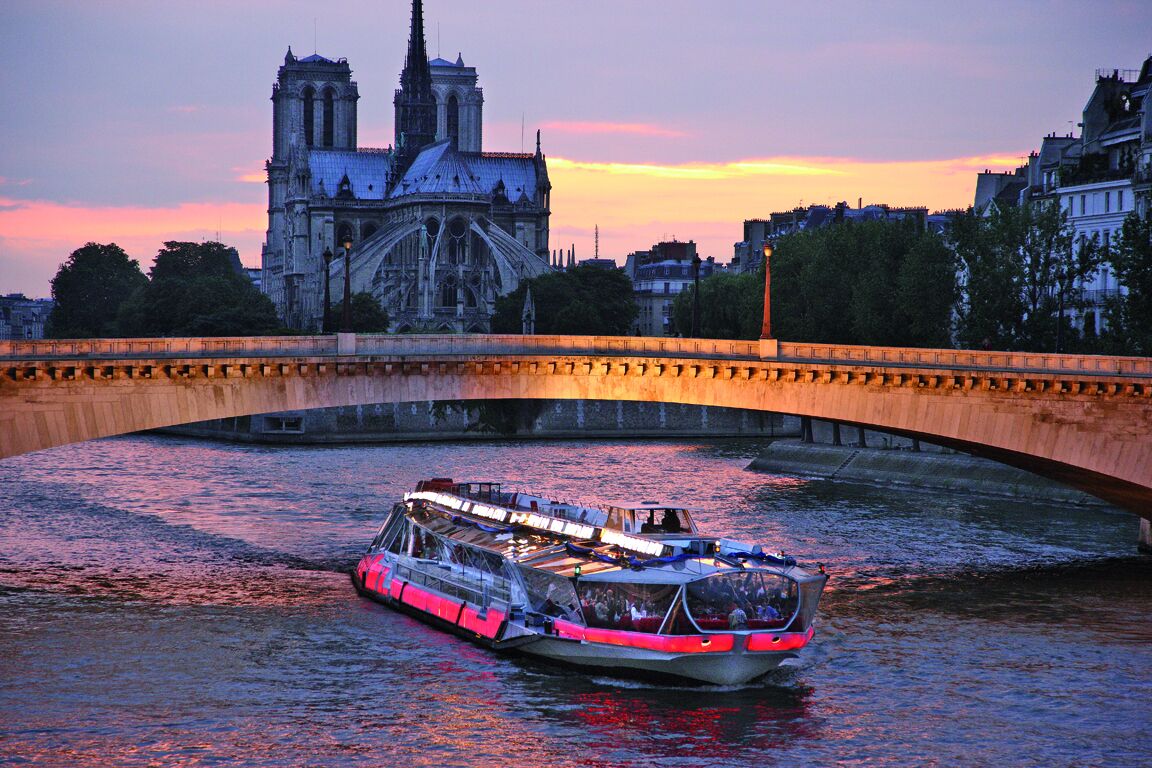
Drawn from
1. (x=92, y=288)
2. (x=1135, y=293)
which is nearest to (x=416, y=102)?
(x=92, y=288)

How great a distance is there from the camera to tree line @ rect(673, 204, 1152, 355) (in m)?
55.4

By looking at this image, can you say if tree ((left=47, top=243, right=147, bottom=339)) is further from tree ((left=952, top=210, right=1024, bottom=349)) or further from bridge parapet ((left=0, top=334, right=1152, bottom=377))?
bridge parapet ((left=0, top=334, right=1152, bottom=377))

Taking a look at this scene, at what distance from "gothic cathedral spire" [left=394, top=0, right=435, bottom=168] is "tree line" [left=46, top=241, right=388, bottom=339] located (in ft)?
70.6

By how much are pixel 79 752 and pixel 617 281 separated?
99.7 meters

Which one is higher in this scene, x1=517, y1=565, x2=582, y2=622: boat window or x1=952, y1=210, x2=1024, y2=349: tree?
x1=952, y1=210, x2=1024, y2=349: tree

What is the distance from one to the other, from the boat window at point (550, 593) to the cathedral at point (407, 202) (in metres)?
106

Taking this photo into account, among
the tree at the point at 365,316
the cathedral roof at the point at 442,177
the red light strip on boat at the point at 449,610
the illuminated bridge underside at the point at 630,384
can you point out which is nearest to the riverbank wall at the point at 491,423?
the tree at the point at 365,316

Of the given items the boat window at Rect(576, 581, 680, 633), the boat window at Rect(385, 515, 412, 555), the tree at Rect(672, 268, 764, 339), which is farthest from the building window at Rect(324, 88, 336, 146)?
the boat window at Rect(576, 581, 680, 633)

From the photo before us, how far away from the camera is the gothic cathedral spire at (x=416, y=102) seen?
548ft

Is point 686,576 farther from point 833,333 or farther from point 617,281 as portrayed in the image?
point 617,281

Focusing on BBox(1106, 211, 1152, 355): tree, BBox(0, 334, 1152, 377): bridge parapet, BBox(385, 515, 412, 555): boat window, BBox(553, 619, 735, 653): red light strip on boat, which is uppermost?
BBox(1106, 211, 1152, 355): tree

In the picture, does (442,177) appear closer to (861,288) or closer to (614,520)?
(861,288)

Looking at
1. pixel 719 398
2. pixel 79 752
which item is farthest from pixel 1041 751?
pixel 719 398

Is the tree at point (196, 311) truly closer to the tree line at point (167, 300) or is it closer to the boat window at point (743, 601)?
the tree line at point (167, 300)
